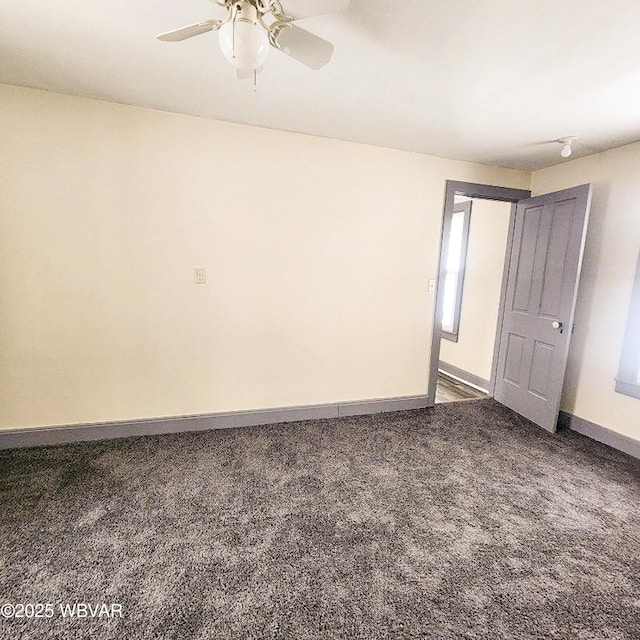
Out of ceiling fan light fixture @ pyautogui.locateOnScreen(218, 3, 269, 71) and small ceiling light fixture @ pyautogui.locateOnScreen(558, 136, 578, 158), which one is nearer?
ceiling fan light fixture @ pyautogui.locateOnScreen(218, 3, 269, 71)

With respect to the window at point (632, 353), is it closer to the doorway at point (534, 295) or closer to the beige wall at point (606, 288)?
the beige wall at point (606, 288)

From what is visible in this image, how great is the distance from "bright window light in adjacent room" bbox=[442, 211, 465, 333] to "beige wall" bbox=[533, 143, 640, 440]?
1.36 metres

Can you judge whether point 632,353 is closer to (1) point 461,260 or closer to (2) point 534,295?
(2) point 534,295

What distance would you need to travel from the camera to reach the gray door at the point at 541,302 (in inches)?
114

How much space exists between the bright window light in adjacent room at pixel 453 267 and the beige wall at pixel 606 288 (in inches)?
53.5

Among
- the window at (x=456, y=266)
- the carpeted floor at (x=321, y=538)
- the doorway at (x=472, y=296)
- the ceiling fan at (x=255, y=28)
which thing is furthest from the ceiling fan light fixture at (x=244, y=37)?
the window at (x=456, y=266)

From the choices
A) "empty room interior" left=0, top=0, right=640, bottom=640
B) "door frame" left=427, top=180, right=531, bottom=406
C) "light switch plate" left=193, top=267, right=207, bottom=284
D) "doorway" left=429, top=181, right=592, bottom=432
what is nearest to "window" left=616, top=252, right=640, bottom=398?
"empty room interior" left=0, top=0, right=640, bottom=640

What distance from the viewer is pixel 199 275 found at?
270cm

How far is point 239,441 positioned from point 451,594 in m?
1.73

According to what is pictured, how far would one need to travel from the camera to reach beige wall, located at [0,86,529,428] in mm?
2367

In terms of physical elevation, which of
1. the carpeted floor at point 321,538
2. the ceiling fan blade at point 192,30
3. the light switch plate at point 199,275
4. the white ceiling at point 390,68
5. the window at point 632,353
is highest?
the white ceiling at point 390,68

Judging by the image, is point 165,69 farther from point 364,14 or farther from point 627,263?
point 627,263

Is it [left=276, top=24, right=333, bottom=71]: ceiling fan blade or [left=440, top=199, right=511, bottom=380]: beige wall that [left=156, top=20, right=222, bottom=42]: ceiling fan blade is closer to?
[left=276, top=24, right=333, bottom=71]: ceiling fan blade

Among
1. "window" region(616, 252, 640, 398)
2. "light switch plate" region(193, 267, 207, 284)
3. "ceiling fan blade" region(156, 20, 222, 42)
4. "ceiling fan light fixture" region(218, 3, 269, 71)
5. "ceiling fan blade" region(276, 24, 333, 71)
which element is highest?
"ceiling fan blade" region(276, 24, 333, 71)
